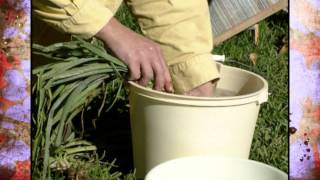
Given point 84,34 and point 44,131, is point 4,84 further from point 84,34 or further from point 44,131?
point 44,131

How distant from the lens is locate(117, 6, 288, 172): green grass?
1.95 metres

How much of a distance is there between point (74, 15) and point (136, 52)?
0.16m

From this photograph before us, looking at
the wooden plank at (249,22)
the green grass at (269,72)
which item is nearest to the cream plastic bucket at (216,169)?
the green grass at (269,72)

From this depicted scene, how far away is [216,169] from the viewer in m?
1.57

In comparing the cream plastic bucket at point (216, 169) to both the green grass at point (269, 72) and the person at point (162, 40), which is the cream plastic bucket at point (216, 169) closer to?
the person at point (162, 40)

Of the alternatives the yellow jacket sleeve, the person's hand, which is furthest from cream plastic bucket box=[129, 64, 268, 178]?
the yellow jacket sleeve

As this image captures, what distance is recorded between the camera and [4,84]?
1203 millimetres

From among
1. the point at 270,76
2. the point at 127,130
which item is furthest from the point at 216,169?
the point at 270,76

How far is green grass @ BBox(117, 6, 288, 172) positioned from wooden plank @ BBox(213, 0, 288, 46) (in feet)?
0.08

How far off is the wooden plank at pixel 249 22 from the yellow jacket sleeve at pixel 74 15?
3.49ft

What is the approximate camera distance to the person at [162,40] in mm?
1521

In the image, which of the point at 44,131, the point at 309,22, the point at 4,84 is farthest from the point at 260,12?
the point at 4,84

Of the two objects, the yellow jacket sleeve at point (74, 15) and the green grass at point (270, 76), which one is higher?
the yellow jacket sleeve at point (74, 15)

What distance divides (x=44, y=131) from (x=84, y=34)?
0.28 m
